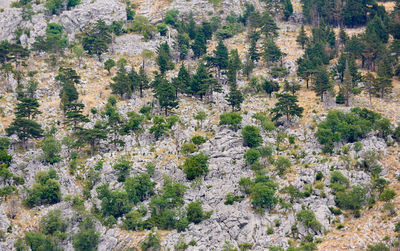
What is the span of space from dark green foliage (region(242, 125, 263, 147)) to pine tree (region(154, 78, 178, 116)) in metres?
20.0

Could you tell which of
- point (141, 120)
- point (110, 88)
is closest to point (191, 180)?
point (141, 120)

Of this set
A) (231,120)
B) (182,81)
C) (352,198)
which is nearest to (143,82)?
(182,81)

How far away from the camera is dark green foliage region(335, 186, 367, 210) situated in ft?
289

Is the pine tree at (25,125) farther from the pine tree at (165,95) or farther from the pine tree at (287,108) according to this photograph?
the pine tree at (287,108)

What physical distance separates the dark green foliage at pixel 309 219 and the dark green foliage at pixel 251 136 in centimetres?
2338

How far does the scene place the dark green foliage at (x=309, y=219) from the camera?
3345 inches

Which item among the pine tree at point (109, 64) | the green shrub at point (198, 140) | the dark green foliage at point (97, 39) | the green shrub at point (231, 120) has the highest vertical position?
the dark green foliage at point (97, 39)

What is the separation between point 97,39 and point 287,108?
60.9 m

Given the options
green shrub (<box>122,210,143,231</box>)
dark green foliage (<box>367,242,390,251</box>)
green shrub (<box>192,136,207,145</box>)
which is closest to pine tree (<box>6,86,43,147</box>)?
green shrub (<box>122,210,143,231</box>)

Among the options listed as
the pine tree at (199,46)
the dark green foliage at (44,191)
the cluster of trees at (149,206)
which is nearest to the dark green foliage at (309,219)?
the cluster of trees at (149,206)

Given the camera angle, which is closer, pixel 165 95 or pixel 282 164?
pixel 282 164

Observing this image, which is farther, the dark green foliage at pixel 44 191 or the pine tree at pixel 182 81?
the pine tree at pixel 182 81

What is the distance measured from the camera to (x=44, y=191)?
93.7 meters

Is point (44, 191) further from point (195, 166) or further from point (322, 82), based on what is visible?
point (322, 82)
